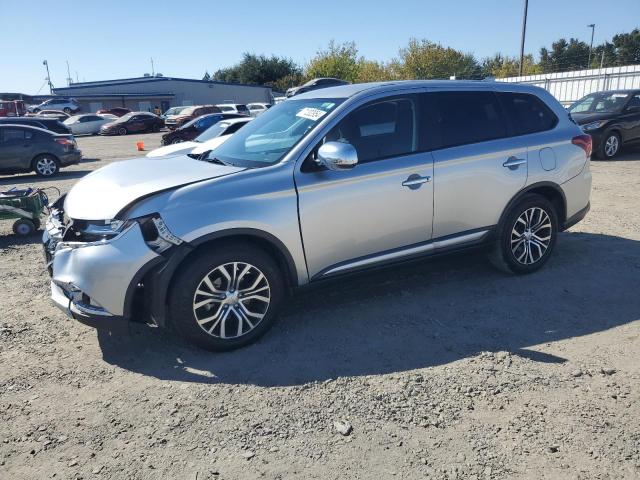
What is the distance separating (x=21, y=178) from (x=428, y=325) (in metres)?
13.8

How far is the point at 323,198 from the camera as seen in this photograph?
3.94 metres

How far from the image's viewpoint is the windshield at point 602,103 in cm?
1295

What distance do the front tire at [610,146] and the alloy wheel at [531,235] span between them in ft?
29.9

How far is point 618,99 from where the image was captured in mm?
13055

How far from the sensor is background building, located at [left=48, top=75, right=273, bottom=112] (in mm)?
55000

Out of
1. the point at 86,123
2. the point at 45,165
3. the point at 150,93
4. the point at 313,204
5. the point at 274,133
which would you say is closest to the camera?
the point at 313,204

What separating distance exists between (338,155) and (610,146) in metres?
11.7

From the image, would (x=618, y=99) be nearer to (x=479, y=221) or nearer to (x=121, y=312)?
(x=479, y=221)

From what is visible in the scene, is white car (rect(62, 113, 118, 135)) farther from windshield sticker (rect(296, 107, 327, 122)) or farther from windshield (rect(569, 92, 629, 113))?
windshield sticker (rect(296, 107, 327, 122))

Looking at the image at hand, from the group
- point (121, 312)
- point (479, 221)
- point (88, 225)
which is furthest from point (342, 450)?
point (479, 221)

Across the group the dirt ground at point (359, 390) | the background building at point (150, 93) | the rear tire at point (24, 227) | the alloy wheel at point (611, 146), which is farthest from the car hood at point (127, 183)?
the background building at point (150, 93)

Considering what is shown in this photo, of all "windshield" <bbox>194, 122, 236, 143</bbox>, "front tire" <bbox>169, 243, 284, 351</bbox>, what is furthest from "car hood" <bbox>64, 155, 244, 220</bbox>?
"windshield" <bbox>194, 122, 236, 143</bbox>

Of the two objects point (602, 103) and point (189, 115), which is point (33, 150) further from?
point (189, 115)

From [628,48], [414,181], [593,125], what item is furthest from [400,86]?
[628,48]
